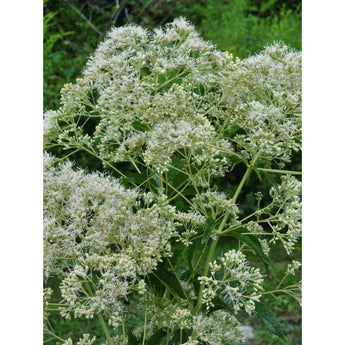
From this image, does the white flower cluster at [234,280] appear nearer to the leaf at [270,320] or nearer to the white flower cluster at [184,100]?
the leaf at [270,320]

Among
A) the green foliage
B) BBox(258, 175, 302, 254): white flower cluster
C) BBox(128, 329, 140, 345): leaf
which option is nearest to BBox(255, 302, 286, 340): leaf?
BBox(258, 175, 302, 254): white flower cluster

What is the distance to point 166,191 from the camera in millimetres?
1064

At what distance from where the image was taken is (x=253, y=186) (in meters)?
2.76

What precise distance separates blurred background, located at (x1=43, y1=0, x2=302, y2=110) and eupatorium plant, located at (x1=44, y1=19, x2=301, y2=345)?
163cm

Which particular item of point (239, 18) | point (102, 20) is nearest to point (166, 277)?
point (239, 18)

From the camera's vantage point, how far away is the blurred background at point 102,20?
2.73m

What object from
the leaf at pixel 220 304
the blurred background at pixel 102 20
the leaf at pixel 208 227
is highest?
the blurred background at pixel 102 20

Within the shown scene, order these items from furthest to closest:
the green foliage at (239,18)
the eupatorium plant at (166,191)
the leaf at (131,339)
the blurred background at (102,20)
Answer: the blurred background at (102,20) < the green foliage at (239,18) < the leaf at (131,339) < the eupatorium plant at (166,191)

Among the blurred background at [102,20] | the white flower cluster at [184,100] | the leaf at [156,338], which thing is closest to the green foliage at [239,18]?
the blurred background at [102,20]

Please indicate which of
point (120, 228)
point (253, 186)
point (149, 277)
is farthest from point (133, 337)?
point (253, 186)

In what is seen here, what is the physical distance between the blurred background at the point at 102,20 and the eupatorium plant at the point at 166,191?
1.63 meters

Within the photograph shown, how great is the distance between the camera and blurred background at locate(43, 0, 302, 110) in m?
2.73

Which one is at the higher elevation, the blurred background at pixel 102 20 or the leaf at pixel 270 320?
the blurred background at pixel 102 20
